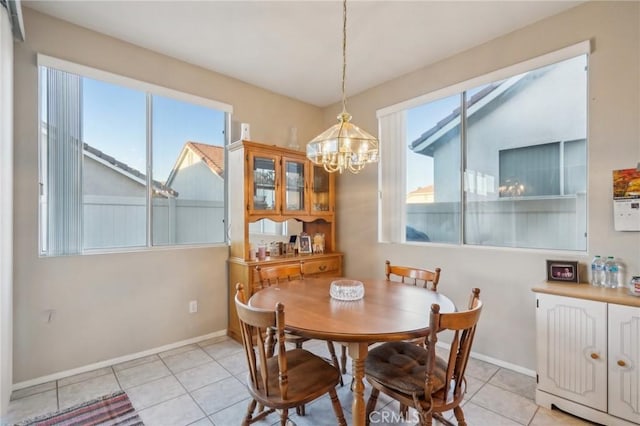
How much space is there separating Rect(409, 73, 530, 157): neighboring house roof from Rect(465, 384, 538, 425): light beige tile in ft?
7.19

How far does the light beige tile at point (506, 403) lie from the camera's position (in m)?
1.96

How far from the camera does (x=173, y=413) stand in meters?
2.00

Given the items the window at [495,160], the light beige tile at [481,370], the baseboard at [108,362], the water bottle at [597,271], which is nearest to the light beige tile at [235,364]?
the baseboard at [108,362]

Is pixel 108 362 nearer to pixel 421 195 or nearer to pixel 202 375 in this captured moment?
pixel 202 375

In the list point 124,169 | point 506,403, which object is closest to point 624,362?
point 506,403

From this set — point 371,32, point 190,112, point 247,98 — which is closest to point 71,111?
point 190,112

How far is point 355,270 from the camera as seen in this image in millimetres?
3830

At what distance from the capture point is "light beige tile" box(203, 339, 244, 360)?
286 cm

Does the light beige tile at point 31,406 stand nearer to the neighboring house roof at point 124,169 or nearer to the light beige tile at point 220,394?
the light beige tile at point 220,394

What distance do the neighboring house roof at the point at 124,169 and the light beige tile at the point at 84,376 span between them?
1.61 meters

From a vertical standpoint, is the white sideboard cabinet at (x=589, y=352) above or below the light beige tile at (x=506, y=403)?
above

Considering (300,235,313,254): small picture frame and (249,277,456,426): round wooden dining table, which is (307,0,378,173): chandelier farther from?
(300,235,313,254): small picture frame

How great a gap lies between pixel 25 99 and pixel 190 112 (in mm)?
1271

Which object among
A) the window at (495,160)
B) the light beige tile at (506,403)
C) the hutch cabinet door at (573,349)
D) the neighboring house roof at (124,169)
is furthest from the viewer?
the neighboring house roof at (124,169)
